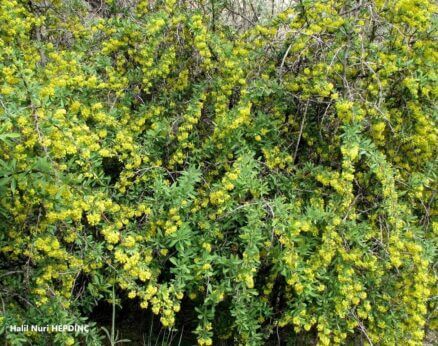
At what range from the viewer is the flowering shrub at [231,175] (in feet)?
9.20

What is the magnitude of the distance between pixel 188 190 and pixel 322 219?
0.82 m

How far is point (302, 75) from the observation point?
3459 mm

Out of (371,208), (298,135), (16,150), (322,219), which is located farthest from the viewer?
(298,135)

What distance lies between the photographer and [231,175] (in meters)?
2.95

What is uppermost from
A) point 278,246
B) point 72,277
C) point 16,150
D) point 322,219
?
point 16,150

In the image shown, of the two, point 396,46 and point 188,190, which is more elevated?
point 396,46

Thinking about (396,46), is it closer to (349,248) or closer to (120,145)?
(349,248)

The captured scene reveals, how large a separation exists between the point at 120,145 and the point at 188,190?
56 centimetres

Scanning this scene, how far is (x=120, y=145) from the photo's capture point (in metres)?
3.23

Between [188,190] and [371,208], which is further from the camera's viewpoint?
[371,208]

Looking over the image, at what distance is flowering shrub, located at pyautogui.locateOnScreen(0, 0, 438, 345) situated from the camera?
280 centimetres

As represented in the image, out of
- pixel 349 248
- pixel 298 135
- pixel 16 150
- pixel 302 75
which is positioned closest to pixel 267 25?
pixel 302 75

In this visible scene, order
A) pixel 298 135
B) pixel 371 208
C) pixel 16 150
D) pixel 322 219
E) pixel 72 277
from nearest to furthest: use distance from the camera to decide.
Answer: pixel 16 150
pixel 72 277
pixel 322 219
pixel 371 208
pixel 298 135

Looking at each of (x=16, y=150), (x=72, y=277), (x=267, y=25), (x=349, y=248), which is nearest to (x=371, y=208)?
(x=349, y=248)
